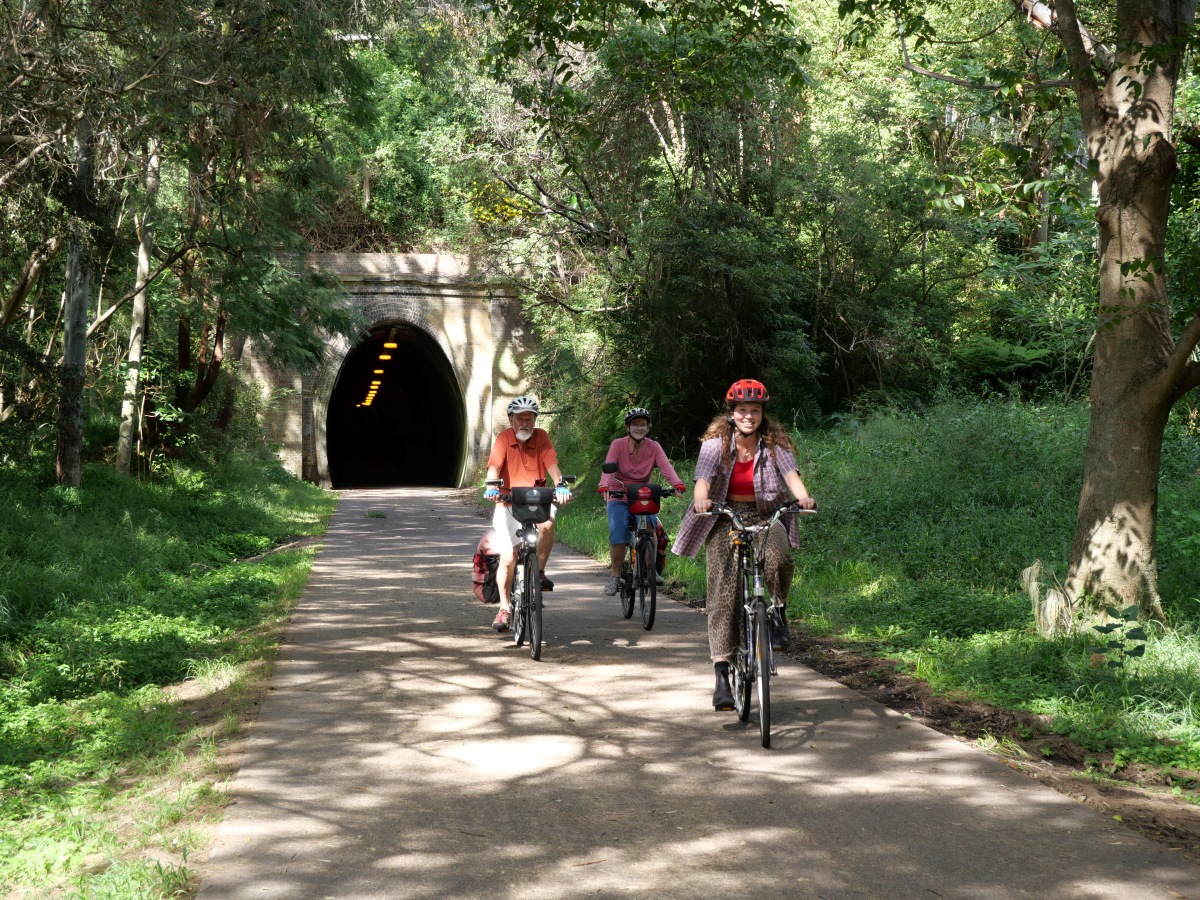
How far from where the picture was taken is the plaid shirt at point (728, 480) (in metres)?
6.56

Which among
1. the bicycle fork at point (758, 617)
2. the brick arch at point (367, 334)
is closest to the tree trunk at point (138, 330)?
the bicycle fork at point (758, 617)

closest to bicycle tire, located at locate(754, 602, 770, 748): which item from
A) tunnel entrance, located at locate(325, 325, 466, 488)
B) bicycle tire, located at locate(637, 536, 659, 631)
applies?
bicycle tire, located at locate(637, 536, 659, 631)

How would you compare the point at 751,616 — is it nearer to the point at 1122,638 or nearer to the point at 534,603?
the point at 534,603

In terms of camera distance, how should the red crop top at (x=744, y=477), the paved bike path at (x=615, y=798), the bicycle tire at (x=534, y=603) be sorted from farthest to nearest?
the bicycle tire at (x=534, y=603) → the red crop top at (x=744, y=477) → the paved bike path at (x=615, y=798)

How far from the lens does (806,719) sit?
21.2 ft

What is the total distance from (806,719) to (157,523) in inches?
439

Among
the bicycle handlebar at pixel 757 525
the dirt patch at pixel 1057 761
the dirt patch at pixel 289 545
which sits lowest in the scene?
the dirt patch at pixel 1057 761

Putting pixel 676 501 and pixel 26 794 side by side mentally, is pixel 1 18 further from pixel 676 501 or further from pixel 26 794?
pixel 676 501

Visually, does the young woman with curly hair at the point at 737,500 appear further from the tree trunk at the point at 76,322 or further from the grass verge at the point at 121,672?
the tree trunk at the point at 76,322

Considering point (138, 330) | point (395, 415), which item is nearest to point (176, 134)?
point (138, 330)

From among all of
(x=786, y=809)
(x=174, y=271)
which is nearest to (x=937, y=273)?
(x=174, y=271)

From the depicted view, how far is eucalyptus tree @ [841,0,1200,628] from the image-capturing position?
790cm

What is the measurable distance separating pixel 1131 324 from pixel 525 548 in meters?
4.44

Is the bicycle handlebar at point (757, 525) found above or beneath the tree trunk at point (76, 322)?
beneath
